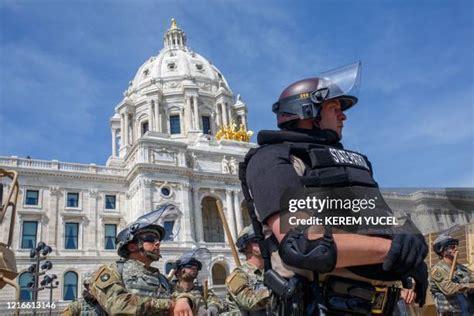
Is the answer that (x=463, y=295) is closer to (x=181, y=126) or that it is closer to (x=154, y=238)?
(x=154, y=238)

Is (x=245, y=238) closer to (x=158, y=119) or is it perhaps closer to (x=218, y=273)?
(x=218, y=273)

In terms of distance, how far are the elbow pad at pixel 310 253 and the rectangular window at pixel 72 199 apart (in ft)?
121

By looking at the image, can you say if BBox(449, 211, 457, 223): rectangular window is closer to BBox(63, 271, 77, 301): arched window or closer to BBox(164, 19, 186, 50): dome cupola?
BBox(63, 271, 77, 301): arched window

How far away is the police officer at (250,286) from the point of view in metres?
4.81

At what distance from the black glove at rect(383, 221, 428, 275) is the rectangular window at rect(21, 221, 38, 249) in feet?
118

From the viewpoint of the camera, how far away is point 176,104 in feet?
171

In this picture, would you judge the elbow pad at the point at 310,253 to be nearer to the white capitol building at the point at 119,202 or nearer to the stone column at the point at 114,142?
the white capitol building at the point at 119,202

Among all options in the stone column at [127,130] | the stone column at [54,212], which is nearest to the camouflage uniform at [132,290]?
the stone column at [54,212]

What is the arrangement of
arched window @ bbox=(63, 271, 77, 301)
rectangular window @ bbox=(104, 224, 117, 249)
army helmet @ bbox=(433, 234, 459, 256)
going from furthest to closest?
rectangular window @ bbox=(104, 224, 117, 249) → arched window @ bbox=(63, 271, 77, 301) → army helmet @ bbox=(433, 234, 459, 256)

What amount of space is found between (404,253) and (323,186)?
1.56 feet

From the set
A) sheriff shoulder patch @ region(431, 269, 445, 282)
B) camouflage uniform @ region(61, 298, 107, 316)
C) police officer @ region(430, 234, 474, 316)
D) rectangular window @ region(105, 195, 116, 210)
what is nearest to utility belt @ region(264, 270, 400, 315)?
police officer @ region(430, 234, 474, 316)

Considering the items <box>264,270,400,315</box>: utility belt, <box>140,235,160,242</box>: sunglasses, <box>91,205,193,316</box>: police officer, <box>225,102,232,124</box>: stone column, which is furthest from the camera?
<box>225,102,232,124</box>: stone column

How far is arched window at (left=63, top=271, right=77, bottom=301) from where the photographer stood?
33.4 m

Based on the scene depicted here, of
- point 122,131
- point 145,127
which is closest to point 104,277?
point 145,127
